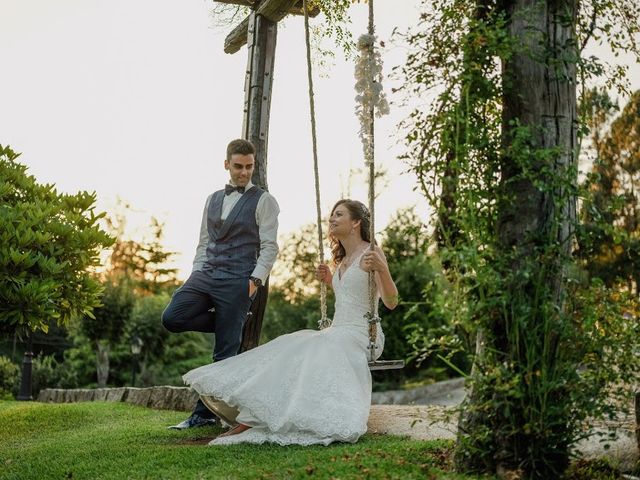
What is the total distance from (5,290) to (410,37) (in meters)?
3.72

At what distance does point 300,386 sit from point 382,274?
36.7 inches

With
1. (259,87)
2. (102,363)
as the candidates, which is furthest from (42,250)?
(102,363)

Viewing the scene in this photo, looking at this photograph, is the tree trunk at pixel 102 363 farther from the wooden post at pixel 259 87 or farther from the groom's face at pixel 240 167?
the groom's face at pixel 240 167

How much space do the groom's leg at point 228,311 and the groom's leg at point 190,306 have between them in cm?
10

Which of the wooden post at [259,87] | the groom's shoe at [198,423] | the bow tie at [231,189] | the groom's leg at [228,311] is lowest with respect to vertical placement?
the groom's shoe at [198,423]


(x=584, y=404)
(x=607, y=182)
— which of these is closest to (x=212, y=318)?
(x=584, y=404)

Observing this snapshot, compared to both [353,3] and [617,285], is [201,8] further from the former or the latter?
[617,285]

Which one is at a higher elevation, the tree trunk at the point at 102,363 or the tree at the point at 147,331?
the tree at the point at 147,331

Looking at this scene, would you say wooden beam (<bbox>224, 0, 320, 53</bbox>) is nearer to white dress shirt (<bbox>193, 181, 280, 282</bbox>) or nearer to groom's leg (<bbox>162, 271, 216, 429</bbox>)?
white dress shirt (<bbox>193, 181, 280, 282</bbox>)

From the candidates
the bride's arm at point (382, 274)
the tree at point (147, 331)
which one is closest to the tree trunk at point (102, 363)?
the tree at point (147, 331)

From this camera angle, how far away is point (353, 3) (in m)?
7.32

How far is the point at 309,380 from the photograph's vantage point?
523 cm

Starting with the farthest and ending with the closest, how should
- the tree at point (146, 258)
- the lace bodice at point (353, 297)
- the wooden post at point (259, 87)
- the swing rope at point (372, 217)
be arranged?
the tree at point (146, 258), the wooden post at point (259, 87), the lace bodice at point (353, 297), the swing rope at point (372, 217)

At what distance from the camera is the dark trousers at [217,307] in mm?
5930
